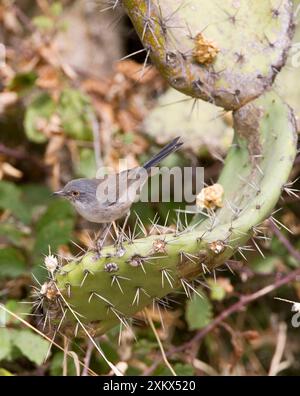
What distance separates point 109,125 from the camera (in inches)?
156

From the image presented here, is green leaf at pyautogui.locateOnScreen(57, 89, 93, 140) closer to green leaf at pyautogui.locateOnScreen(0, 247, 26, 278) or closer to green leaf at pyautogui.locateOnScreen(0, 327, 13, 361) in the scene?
green leaf at pyautogui.locateOnScreen(0, 247, 26, 278)

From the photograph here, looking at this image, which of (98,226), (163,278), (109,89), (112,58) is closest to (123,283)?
(163,278)

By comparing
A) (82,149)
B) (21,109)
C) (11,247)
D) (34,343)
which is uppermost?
(21,109)

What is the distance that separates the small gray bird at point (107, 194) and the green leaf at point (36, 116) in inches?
41.4

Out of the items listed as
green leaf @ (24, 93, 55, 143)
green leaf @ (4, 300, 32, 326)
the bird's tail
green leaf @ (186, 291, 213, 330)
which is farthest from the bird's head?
green leaf @ (24, 93, 55, 143)

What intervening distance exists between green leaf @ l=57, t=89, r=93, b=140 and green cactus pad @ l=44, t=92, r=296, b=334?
1530 mm

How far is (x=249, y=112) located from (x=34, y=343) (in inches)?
51.2

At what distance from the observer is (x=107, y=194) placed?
2.74 meters

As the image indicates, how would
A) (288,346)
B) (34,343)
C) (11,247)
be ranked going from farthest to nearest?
(288,346) → (11,247) → (34,343)

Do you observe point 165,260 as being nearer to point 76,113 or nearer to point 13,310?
point 13,310

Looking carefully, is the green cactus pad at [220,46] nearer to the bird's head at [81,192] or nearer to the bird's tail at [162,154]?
the bird's tail at [162,154]

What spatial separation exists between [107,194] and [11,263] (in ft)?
2.57

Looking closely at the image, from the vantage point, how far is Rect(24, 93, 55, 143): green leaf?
3807 mm

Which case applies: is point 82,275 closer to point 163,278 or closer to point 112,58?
point 163,278
